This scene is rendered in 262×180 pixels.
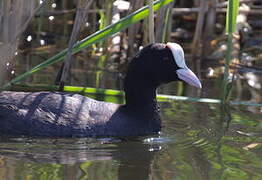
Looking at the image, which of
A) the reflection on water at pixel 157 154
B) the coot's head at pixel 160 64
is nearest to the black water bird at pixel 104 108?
the coot's head at pixel 160 64

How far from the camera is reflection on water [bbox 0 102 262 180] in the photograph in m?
3.94

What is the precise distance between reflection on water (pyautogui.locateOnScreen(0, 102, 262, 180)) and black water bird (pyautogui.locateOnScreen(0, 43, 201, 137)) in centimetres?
11

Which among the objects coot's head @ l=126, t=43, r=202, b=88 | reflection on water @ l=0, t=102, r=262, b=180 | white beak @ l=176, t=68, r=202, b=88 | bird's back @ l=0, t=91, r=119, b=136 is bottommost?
reflection on water @ l=0, t=102, r=262, b=180

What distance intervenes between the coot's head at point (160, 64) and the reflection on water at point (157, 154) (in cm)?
40

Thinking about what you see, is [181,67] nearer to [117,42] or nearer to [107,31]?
[107,31]

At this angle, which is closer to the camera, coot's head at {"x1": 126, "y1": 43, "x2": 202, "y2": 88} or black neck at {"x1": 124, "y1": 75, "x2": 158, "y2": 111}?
coot's head at {"x1": 126, "y1": 43, "x2": 202, "y2": 88}

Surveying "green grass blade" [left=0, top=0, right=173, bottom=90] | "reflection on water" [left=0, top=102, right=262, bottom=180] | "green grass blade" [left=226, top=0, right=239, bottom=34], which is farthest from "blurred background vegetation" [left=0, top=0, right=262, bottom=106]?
"reflection on water" [left=0, top=102, right=262, bottom=180]

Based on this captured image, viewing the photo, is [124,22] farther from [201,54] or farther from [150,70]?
[201,54]

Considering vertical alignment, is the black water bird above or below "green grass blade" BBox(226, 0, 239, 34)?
below

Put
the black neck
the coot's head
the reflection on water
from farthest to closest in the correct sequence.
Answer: the black neck → the coot's head → the reflection on water

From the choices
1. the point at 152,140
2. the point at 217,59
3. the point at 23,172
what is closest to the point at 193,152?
the point at 152,140

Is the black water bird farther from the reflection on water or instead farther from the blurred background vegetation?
the blurred background vegetation

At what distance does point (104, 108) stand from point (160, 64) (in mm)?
501

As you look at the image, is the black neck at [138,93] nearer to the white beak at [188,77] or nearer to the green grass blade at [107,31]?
the white beak at [188,77]
